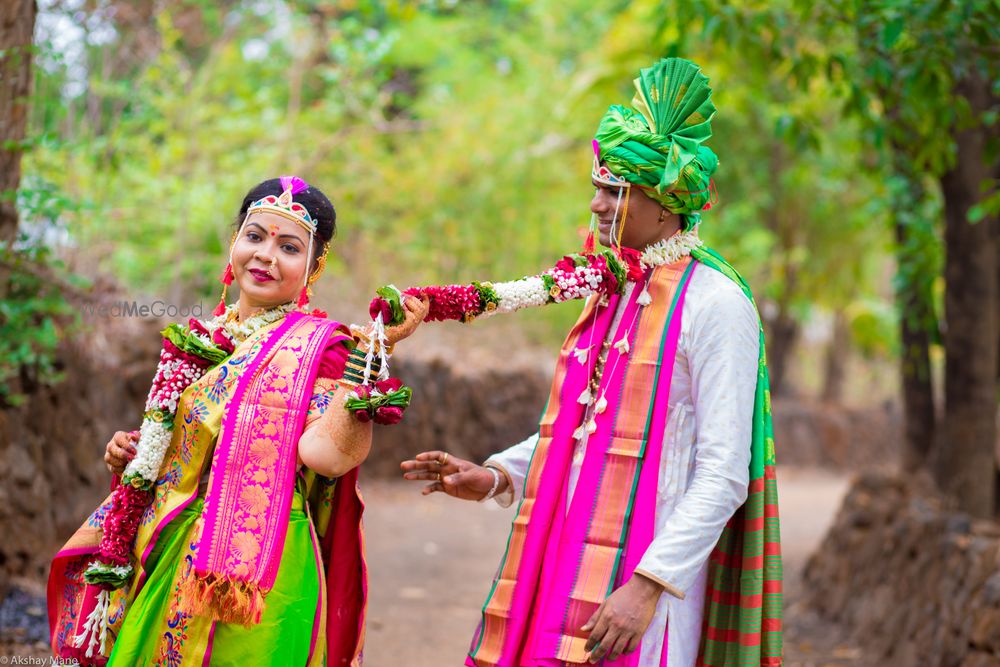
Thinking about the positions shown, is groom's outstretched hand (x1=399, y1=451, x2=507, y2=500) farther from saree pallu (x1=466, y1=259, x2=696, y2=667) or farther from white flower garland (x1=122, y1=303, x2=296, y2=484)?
white flower garland (x1=122, y1=303, x2=296, y2=484)

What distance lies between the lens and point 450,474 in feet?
10.1

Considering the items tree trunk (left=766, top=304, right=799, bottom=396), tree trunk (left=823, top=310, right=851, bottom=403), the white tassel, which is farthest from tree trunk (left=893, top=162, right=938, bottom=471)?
tree trunk (left=823, top=310, right=851, bottom=403)

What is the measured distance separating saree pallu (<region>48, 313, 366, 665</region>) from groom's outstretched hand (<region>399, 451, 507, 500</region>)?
0.76 feet

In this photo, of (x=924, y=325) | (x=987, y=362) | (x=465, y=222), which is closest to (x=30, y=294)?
(x=987, y=362)

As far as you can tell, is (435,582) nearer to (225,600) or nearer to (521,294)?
(225,600)

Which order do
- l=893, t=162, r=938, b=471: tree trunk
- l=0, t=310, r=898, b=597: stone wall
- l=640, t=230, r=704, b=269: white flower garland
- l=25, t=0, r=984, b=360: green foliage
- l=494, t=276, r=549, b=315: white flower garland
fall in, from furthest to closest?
1. l=893, t=162, r=938, b=471: tree trunk
2. l=25, t=0, r=984, b=360: green foliage
3. l=0, t=310, r=898, b=597: stone wall
4. l=640, t=230, r=704, b=269: white flower garland
5. l=494, t=276, r=549, b=315: white flower garland

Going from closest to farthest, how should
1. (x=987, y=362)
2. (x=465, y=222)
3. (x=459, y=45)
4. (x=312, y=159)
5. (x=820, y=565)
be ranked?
(x=987, y=362)
(x=820, y=565)
(x=312, y=159)
(x=465, y=222)
(x=459, y=45)

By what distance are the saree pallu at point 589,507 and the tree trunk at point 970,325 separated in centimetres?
476

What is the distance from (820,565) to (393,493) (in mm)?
5364

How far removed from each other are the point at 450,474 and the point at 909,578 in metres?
4.56

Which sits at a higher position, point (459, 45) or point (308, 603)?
point (459, 45)

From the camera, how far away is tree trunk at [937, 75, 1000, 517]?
6973mm

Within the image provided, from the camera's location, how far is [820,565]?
8.46m

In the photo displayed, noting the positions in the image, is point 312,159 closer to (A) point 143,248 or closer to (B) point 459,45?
(A) point 143,248
